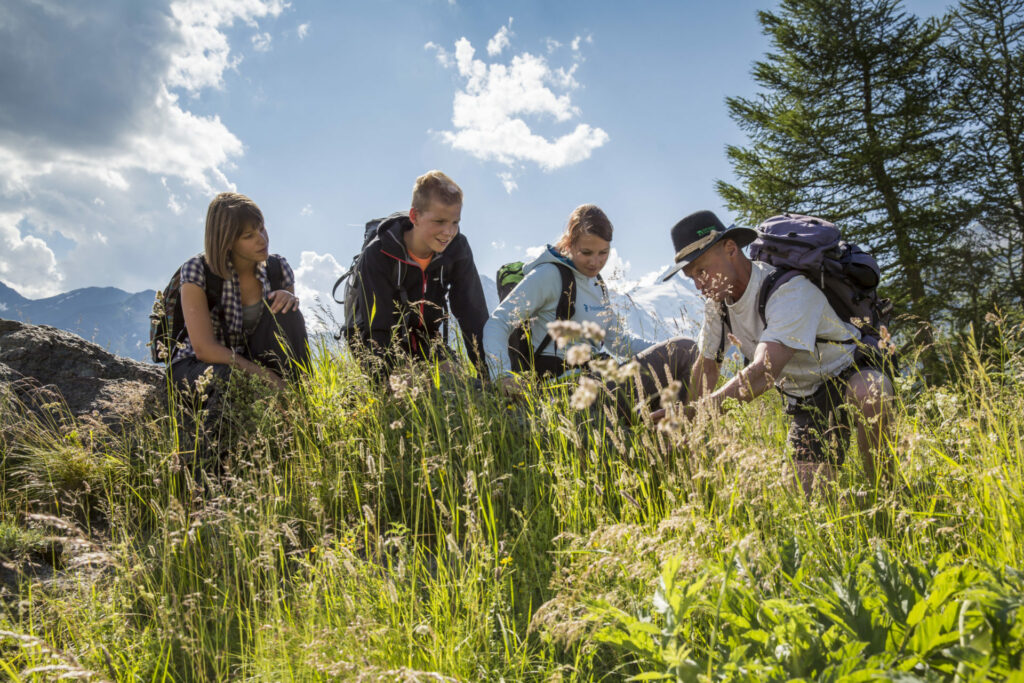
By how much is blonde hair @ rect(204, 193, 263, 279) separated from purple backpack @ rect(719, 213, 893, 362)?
3.41 metres

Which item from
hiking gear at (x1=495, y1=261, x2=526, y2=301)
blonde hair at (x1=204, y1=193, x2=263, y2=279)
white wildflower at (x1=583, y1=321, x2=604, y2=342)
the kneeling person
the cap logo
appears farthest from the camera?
hiking gear at (x1=495, y1=261, x2=526, y2=301)

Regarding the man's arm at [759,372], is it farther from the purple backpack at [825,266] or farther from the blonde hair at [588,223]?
the blonde hair at [588,223]

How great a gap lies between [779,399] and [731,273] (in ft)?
2.71

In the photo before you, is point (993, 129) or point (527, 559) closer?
point (527, 559)

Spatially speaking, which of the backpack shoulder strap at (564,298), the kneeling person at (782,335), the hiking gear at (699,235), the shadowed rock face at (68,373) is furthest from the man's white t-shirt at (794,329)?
the shadowed rock face at (68,373)

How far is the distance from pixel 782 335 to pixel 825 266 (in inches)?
23.3

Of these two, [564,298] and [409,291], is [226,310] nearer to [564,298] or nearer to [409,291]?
[409,291]

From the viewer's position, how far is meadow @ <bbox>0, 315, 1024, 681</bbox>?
1.33 metres

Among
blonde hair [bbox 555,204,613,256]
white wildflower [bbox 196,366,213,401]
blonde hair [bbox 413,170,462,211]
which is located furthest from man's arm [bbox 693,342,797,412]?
white wildflower [bbox 196,366,213,401]

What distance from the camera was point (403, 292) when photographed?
459cm

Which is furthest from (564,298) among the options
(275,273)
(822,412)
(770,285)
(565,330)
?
(565,330)

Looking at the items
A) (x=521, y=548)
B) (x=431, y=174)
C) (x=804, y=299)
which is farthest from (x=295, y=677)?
(x=431, y=174)

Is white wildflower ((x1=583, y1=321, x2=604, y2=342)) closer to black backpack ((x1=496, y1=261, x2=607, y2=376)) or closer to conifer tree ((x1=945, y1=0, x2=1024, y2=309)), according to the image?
black backpack ((x1=496, y1=261, x2=607, y2=376))

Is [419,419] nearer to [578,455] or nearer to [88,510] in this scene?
[578,455]
